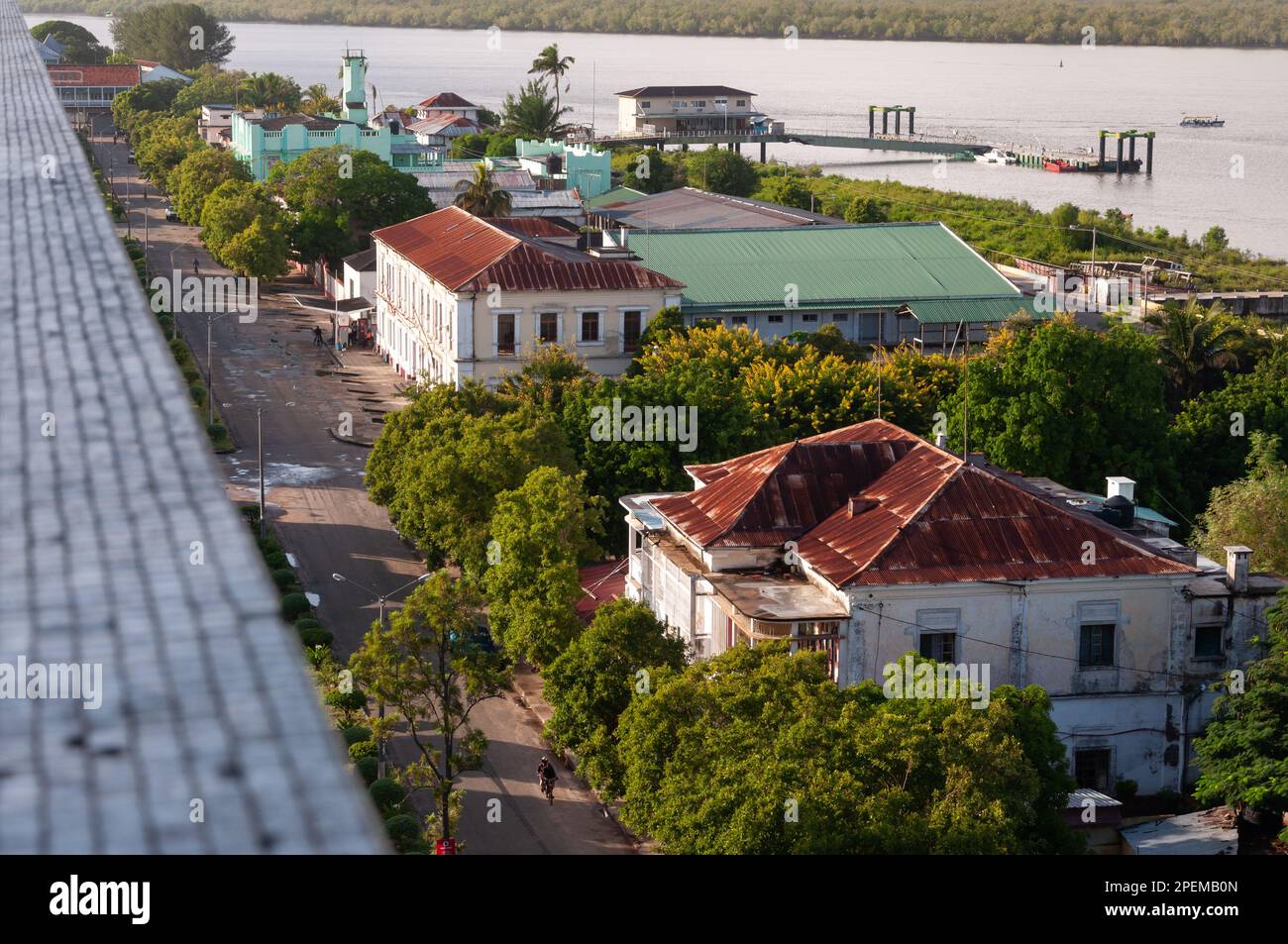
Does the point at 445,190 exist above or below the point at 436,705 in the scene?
above

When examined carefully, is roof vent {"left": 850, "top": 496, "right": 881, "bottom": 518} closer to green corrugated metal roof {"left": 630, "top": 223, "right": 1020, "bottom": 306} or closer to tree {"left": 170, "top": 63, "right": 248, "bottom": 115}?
green corrugated metal roof {"left": 630, "top": 223, "right": 1020, "bottom": 306}

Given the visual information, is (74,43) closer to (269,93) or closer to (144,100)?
(144,100)

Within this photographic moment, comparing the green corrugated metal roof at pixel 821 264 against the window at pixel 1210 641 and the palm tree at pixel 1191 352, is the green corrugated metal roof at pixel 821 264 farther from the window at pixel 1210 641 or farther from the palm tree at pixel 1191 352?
the window at pixel 1210 641

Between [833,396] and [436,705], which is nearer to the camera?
[436,705]

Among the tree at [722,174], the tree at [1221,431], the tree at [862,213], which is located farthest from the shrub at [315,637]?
the tree at [722,174]

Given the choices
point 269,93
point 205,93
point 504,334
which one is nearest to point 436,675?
point 504,334

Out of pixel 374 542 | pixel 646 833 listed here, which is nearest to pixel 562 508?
pixel 646 833

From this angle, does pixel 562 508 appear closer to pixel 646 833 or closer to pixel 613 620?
pixel 613 620

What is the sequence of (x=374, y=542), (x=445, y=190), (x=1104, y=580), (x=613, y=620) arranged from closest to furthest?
(x=613, y=620)
(x=1104, y=580)
(x=374, y=542)
(x=445, y=190)
